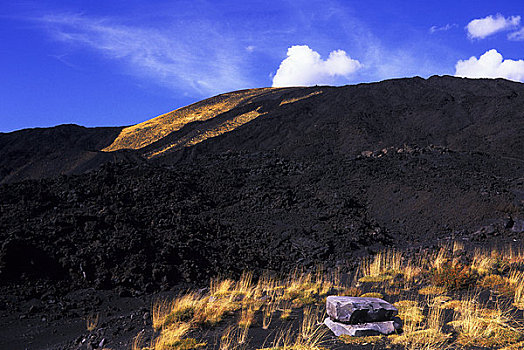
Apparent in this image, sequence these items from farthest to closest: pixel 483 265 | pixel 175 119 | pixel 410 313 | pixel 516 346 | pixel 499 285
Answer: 1. pixel 175 119
2. pixel 483 265
3. pixel 499 285
4. pixel 410 313
5. pixel 516 346

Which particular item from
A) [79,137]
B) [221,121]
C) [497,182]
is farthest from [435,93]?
[79,137]

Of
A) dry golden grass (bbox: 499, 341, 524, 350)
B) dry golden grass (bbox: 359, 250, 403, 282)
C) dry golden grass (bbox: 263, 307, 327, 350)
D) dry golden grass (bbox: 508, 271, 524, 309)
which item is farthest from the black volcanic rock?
dry golden grass (bbox: 499, 341, 524, 350)

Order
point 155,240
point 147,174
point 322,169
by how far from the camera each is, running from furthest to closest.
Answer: point 322,169 < point 147,174 < point 155,240

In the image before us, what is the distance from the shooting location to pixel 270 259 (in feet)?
37.0

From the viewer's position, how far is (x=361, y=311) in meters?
5.22

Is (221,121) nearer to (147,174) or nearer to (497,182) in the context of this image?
(147,174)

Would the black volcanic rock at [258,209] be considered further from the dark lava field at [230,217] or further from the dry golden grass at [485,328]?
the dry golden grass at [485,328]

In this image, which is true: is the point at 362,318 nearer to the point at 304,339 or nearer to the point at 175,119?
the point at 304,339

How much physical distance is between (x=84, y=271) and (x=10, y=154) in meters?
44.9

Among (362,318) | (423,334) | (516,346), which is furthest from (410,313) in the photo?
(516,346)

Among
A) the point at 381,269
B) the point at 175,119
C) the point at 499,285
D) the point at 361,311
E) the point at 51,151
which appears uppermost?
the point at 175,119

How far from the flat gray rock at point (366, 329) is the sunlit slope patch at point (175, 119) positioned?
43.4 m

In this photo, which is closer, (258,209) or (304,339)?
(304,339)

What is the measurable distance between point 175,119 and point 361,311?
50626mm
